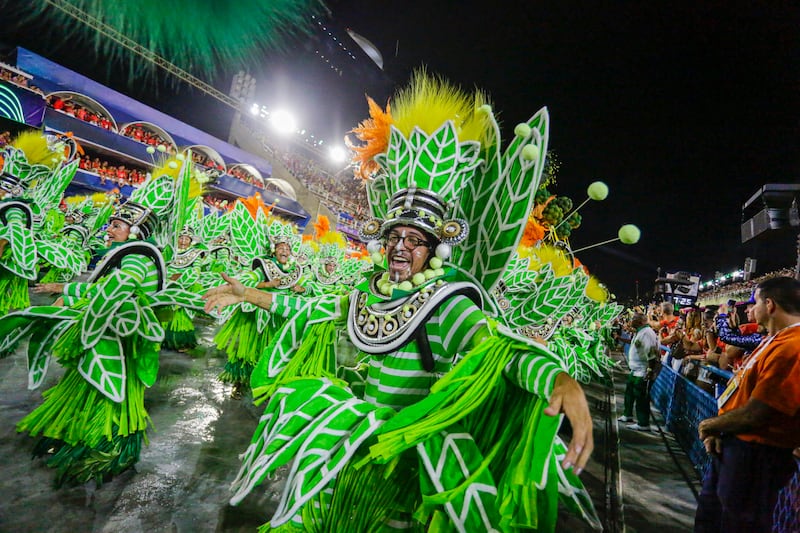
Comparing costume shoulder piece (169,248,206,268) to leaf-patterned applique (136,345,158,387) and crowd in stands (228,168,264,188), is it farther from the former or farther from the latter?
crowd in stands (228,168,264,188)

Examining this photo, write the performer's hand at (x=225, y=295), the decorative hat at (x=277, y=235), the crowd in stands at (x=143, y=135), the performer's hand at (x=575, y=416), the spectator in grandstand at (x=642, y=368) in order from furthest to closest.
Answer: the crowd in stands at (x=143, y=135) < the decorative hat at (x=277, y=235) < the spectator in grandstand at (x=642, y=368) < the performer's hand at (x=225, y=295) < the performer's hand at (x=575, y=416)

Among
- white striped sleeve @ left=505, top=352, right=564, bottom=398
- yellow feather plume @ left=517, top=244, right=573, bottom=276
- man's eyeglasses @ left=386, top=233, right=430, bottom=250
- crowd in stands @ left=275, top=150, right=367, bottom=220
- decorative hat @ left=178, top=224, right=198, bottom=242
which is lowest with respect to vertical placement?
white striped sleeve @ left=505, top=352, right=564, bottom=398

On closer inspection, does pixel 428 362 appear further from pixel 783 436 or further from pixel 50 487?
pixel 50 487

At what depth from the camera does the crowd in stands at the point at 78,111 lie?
687 inches

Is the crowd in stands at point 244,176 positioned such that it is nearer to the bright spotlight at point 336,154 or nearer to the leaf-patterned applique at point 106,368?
the bright spotlight at point 336,154

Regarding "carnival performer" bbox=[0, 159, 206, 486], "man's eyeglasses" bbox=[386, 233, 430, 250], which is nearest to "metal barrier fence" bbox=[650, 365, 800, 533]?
"man's eyeglasses" bbox=[386, 233, 430, 250]

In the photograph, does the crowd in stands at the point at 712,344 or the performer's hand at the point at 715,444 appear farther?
the crowd in stands at the point at 712,344

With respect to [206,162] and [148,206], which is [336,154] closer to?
[206,162]

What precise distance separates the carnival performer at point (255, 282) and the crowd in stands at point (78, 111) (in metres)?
16.7

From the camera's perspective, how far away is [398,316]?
6.24ft

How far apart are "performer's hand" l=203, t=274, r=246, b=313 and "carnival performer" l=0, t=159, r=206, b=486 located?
126 cm

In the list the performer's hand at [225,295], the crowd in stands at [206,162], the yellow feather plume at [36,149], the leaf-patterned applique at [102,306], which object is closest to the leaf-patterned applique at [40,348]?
the leaf-patterned applique at [102,306]

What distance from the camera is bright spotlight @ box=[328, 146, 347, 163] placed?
144ft

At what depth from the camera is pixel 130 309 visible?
2.96 meters
